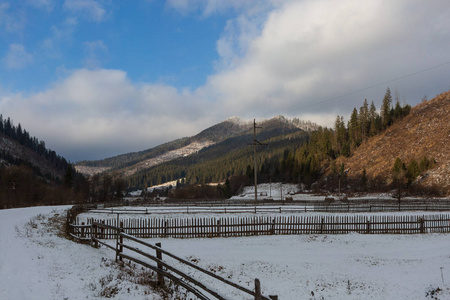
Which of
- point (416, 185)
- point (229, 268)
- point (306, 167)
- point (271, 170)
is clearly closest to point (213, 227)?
point (229, 268)

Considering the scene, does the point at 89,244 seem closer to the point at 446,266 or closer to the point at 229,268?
the point at 229,268

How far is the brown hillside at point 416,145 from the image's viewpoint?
79875 mm

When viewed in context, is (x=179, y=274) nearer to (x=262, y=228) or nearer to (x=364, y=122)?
(x=262, y=228)

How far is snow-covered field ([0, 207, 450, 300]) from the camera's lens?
9.23m

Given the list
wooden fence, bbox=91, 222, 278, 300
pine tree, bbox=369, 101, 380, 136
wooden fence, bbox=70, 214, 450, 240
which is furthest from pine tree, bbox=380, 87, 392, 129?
wooden fence, bbox=91, 222, 278, 300

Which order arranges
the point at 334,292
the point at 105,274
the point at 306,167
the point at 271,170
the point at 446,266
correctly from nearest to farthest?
the point at 105,274 < the point at 334,292 < the point at 446,266 < the point at 306,167 < the point at 271,170

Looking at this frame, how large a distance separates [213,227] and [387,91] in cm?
13600

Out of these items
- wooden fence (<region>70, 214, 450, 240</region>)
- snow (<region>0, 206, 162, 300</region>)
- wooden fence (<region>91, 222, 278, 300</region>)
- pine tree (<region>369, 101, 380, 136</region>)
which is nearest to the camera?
wooden fence (<region>91, 222, 278, 300</region>)

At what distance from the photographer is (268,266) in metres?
16.6

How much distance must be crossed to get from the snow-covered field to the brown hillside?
64.0m

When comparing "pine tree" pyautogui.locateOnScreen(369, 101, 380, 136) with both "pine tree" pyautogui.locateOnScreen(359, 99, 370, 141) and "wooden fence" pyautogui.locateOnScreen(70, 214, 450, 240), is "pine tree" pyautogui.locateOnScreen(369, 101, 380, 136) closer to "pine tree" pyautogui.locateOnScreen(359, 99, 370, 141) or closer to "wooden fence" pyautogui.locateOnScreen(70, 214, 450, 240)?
"pine tree" pyautogui.locateOnScreen(359, 99, 370, 141)

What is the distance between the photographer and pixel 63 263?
1175 centimetres

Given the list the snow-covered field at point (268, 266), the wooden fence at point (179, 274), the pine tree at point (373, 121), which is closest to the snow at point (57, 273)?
the snow-covered field at point (268, 266)

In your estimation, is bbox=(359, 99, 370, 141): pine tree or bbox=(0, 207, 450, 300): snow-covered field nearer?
bbox=(0, 207, 450, 300): snow-covered field
